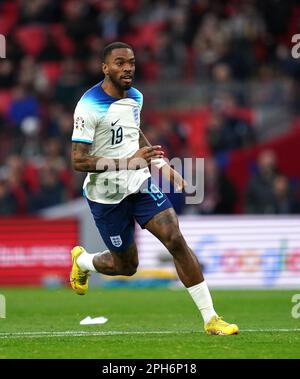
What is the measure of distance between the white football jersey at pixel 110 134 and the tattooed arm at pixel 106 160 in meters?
0.13

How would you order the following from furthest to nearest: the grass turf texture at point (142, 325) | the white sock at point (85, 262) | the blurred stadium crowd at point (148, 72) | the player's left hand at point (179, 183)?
the blurred stadium crowd at point (148, 72)
the white sock at point (85, 262)
the player's left hand at point (179, 183)
the grass turf texture at point (142, 325)

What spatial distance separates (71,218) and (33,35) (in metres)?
7.79

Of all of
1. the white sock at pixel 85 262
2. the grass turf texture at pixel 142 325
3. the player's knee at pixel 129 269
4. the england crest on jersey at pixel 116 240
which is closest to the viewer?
the grass turf texture at pixel 142 325

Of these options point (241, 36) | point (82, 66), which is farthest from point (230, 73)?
point (82, 66)

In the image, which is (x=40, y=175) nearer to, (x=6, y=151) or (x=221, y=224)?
(x=6, y=151)

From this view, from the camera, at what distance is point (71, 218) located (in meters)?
20.6

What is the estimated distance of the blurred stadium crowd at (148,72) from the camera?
72.3ft

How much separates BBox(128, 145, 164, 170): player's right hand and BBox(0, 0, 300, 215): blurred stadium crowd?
10.5 meters

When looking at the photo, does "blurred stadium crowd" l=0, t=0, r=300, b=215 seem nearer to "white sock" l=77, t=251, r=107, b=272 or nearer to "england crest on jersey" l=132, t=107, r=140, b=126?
"white sock" l=77, t=251, r=107, b=272

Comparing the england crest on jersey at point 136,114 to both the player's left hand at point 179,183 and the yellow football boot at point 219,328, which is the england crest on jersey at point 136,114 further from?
the yellow football boot at point 219,328

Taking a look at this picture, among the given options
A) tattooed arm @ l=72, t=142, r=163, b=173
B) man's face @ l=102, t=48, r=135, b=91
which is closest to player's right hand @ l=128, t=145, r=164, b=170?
tattooed arm @ l=72, t=142, r=163, b=173

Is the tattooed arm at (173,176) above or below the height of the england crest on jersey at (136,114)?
below

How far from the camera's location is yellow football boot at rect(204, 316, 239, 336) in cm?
1073

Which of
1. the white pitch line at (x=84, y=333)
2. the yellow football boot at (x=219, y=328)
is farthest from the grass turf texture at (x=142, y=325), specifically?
the yellow football boot at (x=219, y=328)
